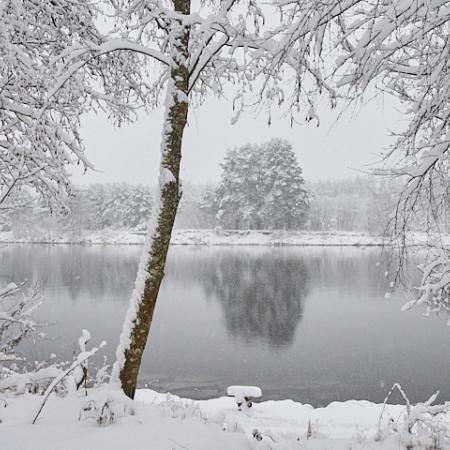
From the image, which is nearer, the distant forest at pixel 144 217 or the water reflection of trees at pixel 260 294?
the water reflection of trees at pixel 260 294

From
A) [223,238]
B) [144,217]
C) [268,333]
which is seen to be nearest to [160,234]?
Answer: [268,333]

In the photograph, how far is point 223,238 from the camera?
6166 cm

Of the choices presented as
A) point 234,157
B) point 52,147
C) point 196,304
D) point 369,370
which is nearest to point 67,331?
point 196,304

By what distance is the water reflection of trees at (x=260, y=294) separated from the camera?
16672 millimetres

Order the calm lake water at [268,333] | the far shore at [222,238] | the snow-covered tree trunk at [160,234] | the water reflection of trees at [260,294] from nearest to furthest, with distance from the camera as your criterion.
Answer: the snow-covered tree trunk at [160,234] → the calm lake water at [268,333] → the water reflection of trees at [260,294] → the far shore at [222,238]

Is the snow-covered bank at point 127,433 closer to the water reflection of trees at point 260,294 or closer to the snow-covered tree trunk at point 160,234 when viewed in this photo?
the snow-covered tree trunk at point 160,234

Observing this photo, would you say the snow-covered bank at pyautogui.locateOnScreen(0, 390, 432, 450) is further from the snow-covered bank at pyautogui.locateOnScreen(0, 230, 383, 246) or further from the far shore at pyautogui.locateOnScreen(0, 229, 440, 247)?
the snow-covered bank at pyautogui.locateOnScreen(0, 230, 383, 246)

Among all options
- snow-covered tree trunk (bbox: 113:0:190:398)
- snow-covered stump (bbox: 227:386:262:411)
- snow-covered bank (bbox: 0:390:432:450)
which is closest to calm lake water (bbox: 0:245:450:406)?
snow-covered tree trunk (bbox: 113:0:190:398)

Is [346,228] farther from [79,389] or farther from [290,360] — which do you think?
[79,389]

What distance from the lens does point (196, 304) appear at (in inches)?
836

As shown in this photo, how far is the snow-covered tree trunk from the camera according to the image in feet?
13.7

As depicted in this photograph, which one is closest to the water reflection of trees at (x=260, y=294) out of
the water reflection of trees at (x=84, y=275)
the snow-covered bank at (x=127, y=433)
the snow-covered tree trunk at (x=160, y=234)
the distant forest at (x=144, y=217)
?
the water reflection of trees at (x=84, y=275)

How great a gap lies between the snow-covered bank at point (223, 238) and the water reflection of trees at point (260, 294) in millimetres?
20180

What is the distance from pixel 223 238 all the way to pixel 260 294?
38106mm
